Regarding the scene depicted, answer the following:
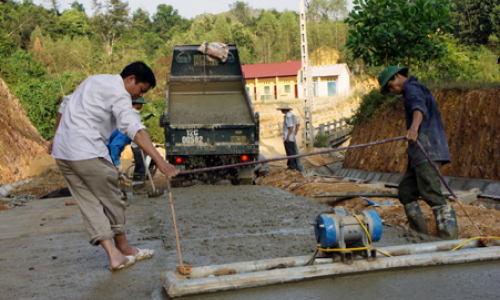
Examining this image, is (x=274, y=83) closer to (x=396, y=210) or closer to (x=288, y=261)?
(x=396, y=210)

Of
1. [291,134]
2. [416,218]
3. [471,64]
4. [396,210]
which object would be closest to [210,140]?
[291,134]

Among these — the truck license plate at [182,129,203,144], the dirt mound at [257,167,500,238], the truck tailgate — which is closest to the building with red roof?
the dirt mound at [257,167,500,238]

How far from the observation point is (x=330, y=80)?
167 feet

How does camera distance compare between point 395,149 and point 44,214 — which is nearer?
point 44,214

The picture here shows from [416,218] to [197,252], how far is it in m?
2.39

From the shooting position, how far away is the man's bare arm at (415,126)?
4430 mm

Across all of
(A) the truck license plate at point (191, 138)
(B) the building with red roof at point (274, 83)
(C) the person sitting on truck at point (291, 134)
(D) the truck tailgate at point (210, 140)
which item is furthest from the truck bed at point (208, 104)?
(B) the building with red roof at point (274, 83)

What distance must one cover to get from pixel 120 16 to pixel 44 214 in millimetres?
56282

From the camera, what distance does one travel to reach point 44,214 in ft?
23.4

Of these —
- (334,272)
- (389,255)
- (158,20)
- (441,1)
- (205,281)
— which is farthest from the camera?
(158,20)

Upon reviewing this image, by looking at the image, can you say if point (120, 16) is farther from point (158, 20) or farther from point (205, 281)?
point (205, 281)

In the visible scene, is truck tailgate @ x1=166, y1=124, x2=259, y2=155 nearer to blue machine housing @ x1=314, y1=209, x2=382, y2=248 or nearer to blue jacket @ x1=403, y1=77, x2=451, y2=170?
blue jacket @ x1=403, y1=77, x2=451, y2=170

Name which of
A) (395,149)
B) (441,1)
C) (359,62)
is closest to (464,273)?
(395,149)

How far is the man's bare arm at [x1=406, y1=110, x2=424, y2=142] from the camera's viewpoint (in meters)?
4.43
